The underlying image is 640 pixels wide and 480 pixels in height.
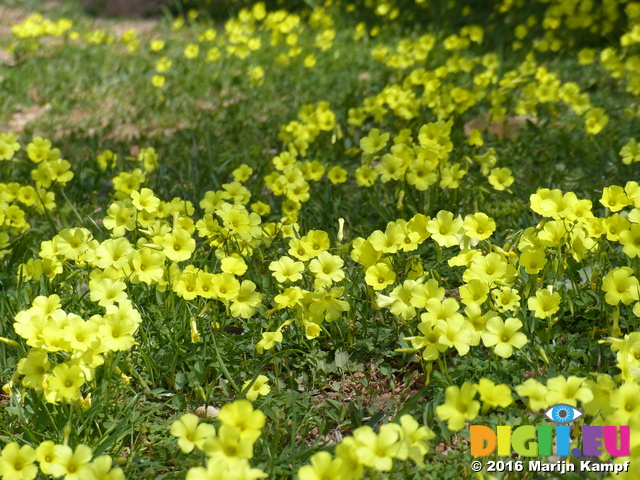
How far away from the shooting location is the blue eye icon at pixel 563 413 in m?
1.99

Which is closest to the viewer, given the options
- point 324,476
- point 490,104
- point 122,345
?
point 324,476

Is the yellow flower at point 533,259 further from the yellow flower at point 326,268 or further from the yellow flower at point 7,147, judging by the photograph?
the yellow flower at point 7,147

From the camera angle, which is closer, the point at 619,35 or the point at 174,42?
the point at 619,35

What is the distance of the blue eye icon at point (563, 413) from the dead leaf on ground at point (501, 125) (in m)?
2.40

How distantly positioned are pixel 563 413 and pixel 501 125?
104 inches

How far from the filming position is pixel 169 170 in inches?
169

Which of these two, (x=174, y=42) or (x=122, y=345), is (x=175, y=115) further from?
(x=122, y=345)

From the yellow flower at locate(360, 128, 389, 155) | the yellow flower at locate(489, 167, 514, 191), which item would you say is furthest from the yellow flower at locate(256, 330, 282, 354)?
the yellow flower at locate(489, 167, 514, 191)

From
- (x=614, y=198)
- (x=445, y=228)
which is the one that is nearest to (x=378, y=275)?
(x=445, y=228)

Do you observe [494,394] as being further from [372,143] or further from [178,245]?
[372,143]

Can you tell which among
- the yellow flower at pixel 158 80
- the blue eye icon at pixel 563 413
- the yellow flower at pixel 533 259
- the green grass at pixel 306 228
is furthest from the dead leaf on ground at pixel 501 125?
the yellow flower at pixel 158 80

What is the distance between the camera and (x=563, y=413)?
6.60ft

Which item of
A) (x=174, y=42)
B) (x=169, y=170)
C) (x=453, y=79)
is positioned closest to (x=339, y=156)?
(x=169, y=170)

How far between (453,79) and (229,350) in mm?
3392
